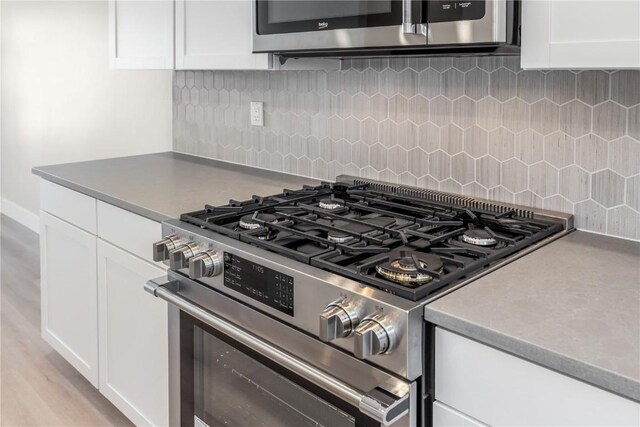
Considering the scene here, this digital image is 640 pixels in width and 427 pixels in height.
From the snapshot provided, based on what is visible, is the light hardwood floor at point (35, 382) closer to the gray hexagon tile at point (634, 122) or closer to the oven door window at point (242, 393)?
the oven door window at point (242, 393)

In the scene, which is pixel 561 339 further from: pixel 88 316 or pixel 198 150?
pixel 198 150

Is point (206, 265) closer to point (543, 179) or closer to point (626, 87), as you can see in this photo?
point (543, 179)

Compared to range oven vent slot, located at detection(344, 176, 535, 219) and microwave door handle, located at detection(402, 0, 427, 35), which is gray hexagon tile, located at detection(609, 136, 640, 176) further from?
microwave door handle, located at detection(402, 0, 427, 35)

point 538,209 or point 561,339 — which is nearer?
point 561,339

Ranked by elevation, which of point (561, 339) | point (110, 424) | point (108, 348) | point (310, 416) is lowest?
point (110, 424)

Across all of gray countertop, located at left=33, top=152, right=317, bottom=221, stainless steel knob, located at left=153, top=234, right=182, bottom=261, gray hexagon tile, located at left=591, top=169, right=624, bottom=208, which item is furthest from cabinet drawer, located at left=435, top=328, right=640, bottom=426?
gray countertop, located at left=33, top=152, right=317, bottom=221

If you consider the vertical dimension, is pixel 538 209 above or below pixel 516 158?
below

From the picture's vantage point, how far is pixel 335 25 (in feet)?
5.27

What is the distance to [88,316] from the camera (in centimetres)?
229

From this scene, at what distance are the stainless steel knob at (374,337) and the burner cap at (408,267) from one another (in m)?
0.11

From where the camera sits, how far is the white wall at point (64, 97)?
10.8 feet

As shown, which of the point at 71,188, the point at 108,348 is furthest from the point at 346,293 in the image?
the point at 71,188

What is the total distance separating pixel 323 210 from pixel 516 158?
546 mm

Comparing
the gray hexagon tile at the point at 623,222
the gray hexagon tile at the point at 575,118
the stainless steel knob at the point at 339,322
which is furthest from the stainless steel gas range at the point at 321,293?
the gray hexagon tile at the point at 575,118
